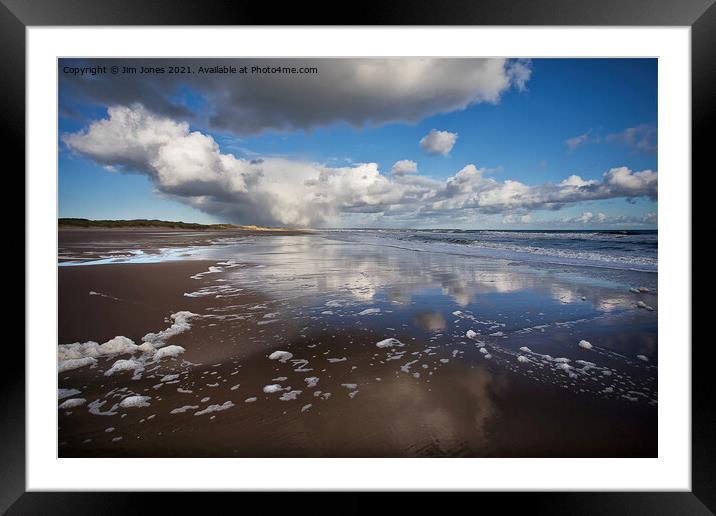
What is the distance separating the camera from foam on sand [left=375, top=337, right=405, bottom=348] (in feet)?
7.25

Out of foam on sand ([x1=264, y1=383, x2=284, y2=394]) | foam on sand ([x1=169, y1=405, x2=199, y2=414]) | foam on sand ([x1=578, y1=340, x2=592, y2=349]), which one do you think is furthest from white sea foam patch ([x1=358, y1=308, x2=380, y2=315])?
foam on sand ([x1=578, y1=340, x2=592, y2=349])

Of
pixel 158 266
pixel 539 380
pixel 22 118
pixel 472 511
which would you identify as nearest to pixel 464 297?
pixel 539 380

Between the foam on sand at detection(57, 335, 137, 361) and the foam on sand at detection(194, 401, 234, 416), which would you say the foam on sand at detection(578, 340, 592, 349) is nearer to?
the foam on sand at detection(194, 401, 234, 416)

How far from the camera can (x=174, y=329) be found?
8.00 ft

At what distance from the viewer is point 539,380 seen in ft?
5.77

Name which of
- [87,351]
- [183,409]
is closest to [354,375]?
[183,409]

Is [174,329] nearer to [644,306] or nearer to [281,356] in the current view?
[281,356]

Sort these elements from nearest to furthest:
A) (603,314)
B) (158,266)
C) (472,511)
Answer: (472,511), (603,314), (158,266)

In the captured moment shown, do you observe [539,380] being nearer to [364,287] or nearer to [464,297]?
[464,297]

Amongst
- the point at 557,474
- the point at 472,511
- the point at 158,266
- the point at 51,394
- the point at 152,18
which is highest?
the point at 152,18

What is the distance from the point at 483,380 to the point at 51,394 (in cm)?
275

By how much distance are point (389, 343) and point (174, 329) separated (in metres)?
1.94

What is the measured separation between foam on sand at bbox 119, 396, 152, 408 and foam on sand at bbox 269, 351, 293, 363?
74 cm

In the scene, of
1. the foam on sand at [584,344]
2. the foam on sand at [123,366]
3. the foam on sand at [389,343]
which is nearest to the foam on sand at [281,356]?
the foam on sand at [389,343]
